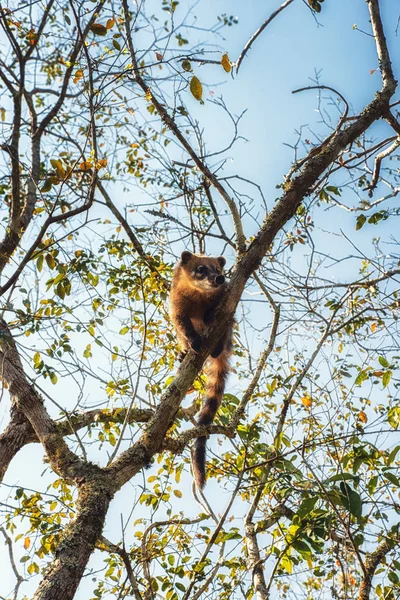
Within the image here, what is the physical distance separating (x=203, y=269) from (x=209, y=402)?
1.90 metres

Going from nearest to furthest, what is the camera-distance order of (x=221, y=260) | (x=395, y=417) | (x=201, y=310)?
(x=395, y=417) < (x=201, y=310) < (x=221, y=260)

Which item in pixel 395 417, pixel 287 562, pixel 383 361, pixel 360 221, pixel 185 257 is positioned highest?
pixel 185 257

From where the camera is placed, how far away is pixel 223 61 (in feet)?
14.6

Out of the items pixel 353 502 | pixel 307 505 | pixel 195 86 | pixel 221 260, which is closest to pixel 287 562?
pixel 307 505

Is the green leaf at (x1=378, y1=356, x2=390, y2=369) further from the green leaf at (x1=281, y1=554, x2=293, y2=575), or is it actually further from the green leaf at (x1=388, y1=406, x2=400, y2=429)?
the green leaf at (x1=281, y1=554, x2=293, y2=575)

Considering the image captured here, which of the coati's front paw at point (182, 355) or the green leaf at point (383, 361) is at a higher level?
the coati's front paw at point (182, 355)

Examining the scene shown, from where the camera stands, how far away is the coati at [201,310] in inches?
255

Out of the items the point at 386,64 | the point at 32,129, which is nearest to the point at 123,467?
the point at 386,64

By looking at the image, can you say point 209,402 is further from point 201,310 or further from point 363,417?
point 363,417

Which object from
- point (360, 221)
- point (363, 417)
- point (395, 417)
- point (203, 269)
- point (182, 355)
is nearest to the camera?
point (395, 417)

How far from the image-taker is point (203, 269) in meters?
7.53

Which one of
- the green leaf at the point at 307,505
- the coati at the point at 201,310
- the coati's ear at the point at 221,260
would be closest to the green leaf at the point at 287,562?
the green leaf at the point at 307,505

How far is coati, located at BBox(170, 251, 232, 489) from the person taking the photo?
21.2 feet

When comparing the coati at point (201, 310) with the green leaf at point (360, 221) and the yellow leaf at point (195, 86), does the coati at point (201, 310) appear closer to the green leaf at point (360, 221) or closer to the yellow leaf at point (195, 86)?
the green leaf at point (360, 221)
